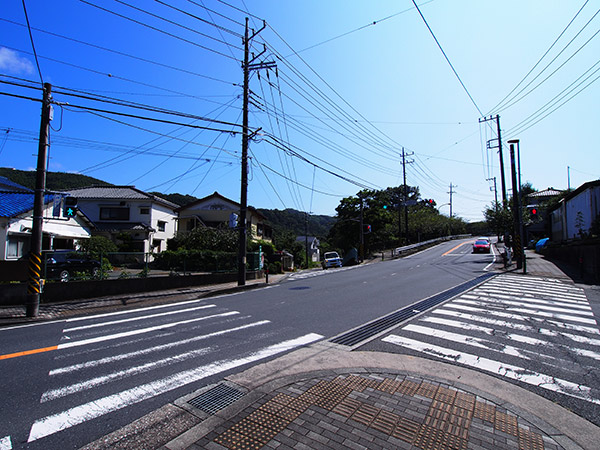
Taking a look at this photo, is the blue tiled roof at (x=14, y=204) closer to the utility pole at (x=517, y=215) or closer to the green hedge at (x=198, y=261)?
the green hedge at (x=198, y=261)

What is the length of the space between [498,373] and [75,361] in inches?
282

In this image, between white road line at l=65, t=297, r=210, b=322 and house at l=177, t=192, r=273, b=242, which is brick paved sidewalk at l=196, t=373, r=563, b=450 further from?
house at l=177, t=192, r=273, b=242

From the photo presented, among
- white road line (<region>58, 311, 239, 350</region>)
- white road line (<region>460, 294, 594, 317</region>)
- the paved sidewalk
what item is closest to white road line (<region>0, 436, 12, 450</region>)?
the paved sidewalk

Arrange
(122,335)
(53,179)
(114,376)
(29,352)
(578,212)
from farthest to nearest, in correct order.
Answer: (53,179) → (578,212) → (122,335) → (29,352) → (114,376)

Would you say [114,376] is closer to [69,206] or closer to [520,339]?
[520,339]

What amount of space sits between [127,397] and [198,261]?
48.3ft

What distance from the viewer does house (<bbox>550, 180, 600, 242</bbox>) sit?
22.8m

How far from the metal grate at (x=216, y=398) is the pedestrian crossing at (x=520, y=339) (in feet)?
11.6

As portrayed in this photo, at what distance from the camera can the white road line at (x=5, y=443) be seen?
3.17m

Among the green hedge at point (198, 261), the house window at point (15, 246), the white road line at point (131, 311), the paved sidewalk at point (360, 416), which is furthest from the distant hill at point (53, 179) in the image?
the paved sidewalk at point (360, 416)

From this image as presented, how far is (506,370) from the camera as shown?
503 cm

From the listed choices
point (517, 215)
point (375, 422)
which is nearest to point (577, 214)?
point (517, 215)

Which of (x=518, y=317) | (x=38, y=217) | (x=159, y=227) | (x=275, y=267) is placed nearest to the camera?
(x=518, y=317)

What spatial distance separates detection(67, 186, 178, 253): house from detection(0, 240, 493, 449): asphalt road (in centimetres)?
2220
